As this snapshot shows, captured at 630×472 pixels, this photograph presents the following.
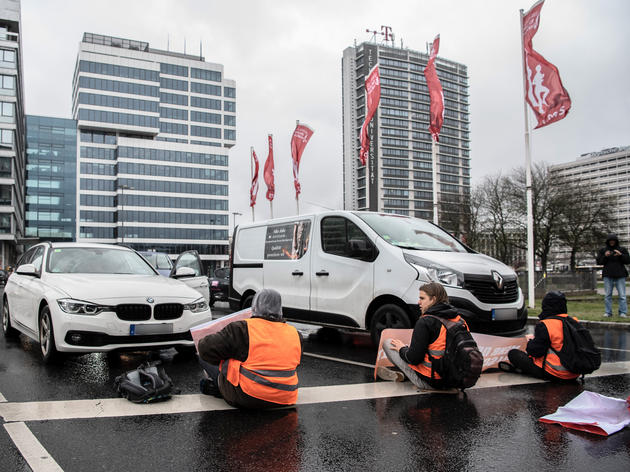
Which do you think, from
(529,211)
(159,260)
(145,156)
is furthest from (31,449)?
(145,156)

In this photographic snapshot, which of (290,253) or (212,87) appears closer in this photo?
(290,253)

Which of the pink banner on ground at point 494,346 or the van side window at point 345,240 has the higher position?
the van side window at point 345,240

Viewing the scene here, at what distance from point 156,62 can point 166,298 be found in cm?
10206

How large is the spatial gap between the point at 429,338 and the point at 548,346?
5.08 feet

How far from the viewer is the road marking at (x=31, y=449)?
128 inches

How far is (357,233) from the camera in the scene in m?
7.90

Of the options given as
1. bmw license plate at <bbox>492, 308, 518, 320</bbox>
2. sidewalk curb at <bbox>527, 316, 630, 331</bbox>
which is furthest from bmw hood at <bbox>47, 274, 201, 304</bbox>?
sidewalk curb at <bbox>527, 316, 630, 331</bbox>

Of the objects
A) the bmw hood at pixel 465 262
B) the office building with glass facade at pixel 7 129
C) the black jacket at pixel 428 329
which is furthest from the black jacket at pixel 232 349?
the office building with glass facade at pixel 7 129

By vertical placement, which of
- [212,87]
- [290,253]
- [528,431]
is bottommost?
[528,431]

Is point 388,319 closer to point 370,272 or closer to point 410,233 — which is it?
point 370,272

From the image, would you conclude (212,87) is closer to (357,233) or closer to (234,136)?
(234,136)

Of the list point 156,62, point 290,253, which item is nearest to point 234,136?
point 156,62

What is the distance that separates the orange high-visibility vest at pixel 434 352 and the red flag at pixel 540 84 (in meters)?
10.2

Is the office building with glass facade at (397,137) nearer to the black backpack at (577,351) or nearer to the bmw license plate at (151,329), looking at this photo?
the bmw license plate at (151,329)
